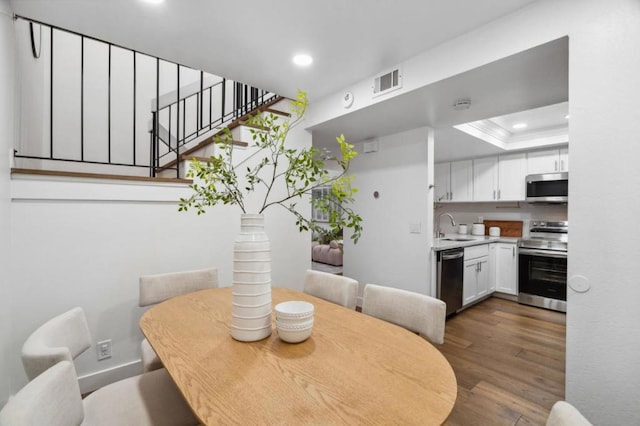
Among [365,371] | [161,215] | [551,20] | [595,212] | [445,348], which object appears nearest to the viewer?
[365,371]

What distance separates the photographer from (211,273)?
2.12 meters

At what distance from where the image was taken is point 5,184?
1669 mm

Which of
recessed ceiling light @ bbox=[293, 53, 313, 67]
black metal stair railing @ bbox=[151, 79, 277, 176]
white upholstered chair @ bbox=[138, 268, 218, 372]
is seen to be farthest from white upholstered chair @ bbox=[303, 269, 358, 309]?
black metal stair railing @ bbox=[151, 79, 277, 176]

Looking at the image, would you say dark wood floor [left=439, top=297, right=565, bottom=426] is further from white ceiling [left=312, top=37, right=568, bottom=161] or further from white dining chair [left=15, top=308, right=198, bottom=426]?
white ceiling [left=312, top=37, right=568, bottom=161]

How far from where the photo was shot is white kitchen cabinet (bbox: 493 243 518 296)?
13.6ft

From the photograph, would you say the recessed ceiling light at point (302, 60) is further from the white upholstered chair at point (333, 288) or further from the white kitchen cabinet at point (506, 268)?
the white kitchen cabinet at point (506, 268)

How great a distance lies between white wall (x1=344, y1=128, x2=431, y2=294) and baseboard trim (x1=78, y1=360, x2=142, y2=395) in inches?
104

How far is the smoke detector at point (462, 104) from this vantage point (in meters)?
2.40

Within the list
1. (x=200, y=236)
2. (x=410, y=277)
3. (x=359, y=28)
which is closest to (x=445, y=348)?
(x=410, y=277)

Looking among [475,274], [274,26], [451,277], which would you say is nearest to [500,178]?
[475,274]

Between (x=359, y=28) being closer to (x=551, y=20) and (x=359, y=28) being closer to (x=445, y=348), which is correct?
(x=551, y=20)

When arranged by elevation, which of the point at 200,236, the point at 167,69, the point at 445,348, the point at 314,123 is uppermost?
the point at 167,69

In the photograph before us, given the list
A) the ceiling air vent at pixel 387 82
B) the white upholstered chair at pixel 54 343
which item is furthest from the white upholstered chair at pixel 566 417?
the ceiling air vent at pixel 387 82

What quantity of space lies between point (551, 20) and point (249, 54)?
1.91 m
